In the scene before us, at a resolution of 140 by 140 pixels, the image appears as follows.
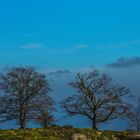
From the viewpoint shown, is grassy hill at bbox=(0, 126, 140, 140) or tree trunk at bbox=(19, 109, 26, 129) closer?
grassy hill at bbox=(0, 126, 140, 140)

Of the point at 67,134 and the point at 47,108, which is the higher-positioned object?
the point at 47,108

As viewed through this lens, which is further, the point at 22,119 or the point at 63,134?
the point at 22,119

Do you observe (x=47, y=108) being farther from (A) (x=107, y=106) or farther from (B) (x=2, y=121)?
(A) (x=107, y=106)

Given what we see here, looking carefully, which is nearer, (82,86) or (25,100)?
(82,86)

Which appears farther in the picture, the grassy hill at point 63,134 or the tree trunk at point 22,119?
the tree trunk at point 22,119

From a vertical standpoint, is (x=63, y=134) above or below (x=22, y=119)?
below

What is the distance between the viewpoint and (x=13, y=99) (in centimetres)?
8444

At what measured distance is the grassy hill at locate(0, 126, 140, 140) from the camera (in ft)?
131

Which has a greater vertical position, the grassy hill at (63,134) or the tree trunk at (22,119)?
the tree trunk at (22,119)

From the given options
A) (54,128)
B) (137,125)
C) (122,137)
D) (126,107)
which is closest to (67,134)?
(54,128)

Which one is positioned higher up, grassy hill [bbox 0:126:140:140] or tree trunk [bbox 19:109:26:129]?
tree trunk [bbox 19:109:26:129]

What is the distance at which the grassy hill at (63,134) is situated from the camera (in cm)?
3988

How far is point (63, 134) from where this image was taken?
43.6 metres

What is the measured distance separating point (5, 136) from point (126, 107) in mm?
41643
